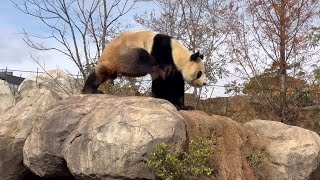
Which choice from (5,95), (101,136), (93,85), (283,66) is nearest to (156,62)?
(93,85)

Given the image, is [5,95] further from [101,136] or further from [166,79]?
[101,136]

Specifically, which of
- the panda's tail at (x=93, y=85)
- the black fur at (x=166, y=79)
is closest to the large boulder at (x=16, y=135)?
the panda's tail at (x=93, y=85)

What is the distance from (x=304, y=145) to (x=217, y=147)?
4.30 feet

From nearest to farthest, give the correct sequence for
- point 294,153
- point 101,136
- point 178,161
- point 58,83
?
point 178,161, point 101,136, point 294,153, point 58,83

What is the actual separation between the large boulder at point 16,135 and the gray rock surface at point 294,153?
3.37m

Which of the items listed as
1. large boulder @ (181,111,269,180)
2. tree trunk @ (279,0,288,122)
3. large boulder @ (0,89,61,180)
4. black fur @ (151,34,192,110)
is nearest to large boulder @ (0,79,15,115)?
large boulder @ (0,89,61,180)

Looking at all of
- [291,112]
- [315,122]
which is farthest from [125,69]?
[315,122]

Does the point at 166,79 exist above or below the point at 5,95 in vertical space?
above

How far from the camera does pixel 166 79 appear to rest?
7078 millimetres

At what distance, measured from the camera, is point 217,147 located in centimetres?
678

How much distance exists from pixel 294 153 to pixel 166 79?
6.67 ft

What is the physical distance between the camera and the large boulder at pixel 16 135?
7617mm

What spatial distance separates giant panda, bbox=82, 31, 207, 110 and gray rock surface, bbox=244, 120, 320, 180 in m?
1.41

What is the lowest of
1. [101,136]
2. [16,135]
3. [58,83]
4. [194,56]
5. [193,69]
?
[16,135]
